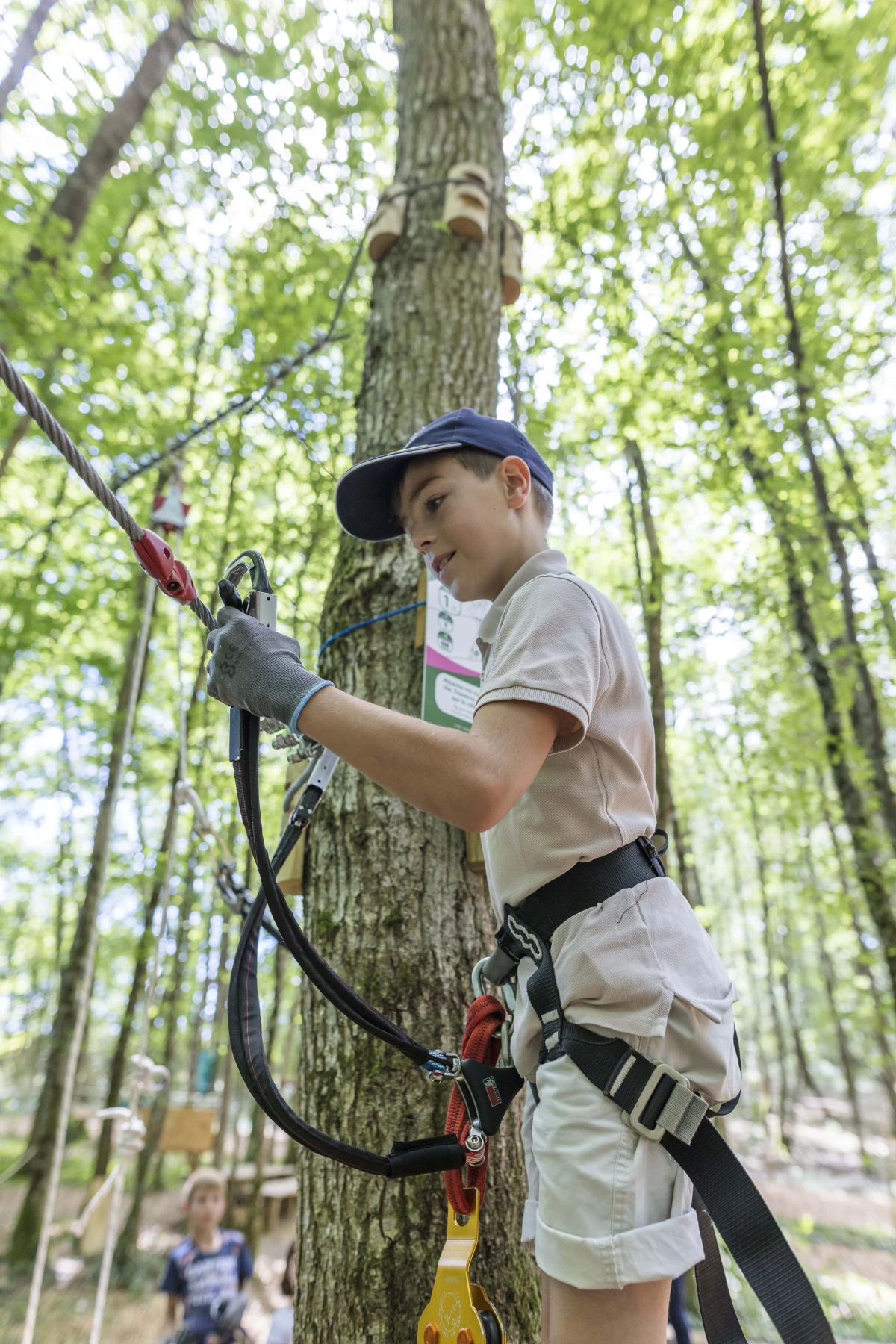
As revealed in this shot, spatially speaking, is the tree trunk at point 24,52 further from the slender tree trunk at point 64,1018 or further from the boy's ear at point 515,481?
the boy's ear at point 515,481

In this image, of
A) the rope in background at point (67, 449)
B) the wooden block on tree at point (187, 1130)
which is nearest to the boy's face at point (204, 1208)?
the wooden block on tree at point (187, 1130)

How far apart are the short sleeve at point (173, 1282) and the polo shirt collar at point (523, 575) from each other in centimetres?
628

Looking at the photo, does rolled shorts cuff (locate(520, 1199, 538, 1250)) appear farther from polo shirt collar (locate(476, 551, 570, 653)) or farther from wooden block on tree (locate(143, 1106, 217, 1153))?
wooden block on tree (locate(143, 1106, 217, 1153))

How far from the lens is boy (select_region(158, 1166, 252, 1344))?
215 inches

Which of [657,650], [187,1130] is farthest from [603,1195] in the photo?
[187,1130]

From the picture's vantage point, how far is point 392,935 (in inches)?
76.1

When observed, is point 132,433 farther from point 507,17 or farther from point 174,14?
point 507,17

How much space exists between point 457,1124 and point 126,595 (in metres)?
9.32

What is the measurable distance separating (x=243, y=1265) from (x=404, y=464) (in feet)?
21.1

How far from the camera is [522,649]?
1.24 m

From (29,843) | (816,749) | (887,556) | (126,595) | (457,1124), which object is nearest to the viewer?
(457,1124)

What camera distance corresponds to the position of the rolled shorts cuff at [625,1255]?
1070mm

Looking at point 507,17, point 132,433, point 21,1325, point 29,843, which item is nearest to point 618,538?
point 507,17

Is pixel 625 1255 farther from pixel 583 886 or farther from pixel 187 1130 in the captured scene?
pixel 187 1130
